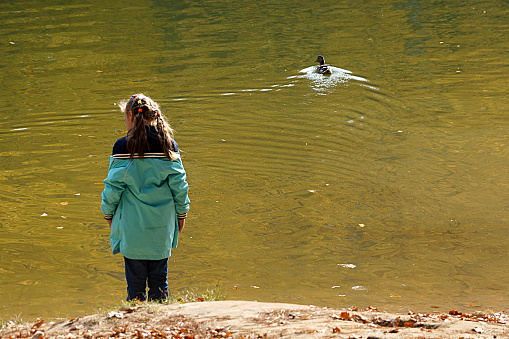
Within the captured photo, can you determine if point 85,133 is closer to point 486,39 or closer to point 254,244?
point 254,244

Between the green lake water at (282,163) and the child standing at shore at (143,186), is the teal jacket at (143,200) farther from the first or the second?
the green lake water at (282,163)

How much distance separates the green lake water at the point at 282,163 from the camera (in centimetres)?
581

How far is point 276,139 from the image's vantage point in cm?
1001

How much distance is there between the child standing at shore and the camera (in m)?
4.09

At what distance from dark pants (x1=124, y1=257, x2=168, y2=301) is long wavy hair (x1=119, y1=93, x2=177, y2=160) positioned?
0.84 metres

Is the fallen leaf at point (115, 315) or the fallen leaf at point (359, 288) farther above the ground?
the fallen leaf at point (115, 315)

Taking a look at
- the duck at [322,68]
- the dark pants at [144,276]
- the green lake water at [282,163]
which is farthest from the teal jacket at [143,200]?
the duck at [322,68]

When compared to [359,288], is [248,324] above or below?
above

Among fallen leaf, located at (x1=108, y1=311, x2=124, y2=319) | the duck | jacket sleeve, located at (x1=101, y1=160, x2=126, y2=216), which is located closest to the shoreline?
fallen leaf, located at (x1=108, y1=311, x2=124, y2=319)

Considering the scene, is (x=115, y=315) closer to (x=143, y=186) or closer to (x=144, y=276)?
(x=144, y=276)

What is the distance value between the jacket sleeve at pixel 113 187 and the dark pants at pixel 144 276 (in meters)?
0.45

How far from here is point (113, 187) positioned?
162 inches

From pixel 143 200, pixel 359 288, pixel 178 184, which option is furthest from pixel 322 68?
pixel 143 200

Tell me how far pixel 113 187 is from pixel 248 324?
1.40m
